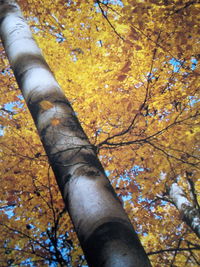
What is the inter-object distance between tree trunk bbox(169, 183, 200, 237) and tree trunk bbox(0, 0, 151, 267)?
14.8 ft

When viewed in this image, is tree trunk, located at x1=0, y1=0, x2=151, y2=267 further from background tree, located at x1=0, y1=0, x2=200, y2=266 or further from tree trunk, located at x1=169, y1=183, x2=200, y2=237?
tree trunk, located at x1=169, y1=183, x2=200, y2=237

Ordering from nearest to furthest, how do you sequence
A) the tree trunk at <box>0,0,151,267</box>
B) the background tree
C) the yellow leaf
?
the tree trunk at <box>0,0,151,267</box>, the yellow leaf, the background tree

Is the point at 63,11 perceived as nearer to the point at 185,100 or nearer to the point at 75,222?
the point at 185,100

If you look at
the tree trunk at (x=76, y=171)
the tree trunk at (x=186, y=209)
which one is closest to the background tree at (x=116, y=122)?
the tree trunk at (x=186, y=209)

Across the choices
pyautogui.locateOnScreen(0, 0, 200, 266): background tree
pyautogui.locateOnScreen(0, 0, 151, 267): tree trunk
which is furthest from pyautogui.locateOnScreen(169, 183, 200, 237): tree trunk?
pyautogui.locateOnScreen(0, 0, 151, 267): tree trunk

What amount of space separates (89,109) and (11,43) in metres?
3.96

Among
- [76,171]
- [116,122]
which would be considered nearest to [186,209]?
[116,122]

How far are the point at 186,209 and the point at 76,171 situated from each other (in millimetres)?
4667

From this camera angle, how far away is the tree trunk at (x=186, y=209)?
15.1 ft

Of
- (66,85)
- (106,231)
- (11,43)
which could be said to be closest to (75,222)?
(106,231)

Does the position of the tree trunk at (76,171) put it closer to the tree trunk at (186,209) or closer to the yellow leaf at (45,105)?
the yellow leaf at (45,105)

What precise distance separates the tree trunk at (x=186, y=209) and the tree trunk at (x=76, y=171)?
14.8ft

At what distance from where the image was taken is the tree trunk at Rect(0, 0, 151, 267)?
723mm

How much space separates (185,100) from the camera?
488 centimetres
